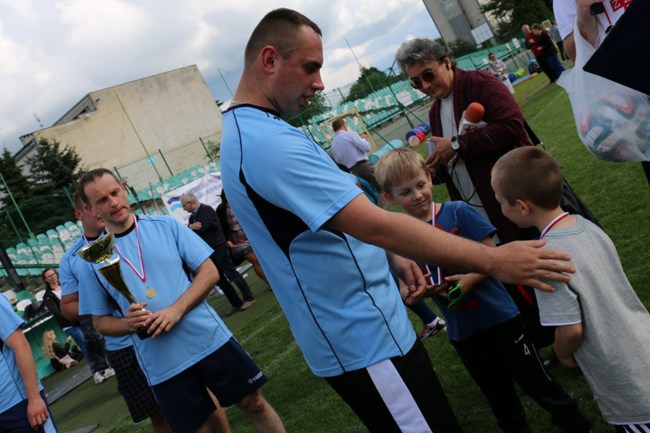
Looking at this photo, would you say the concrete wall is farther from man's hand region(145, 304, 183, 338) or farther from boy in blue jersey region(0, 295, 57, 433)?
man's hand region(145, 304, 183, 338)

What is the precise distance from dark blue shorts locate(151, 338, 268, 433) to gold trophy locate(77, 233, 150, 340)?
0.37 meters

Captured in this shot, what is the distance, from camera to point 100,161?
153 ft

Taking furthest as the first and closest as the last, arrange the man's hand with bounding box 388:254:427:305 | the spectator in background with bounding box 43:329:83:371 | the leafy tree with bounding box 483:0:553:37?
the leafy tree with bounding box 483:0:553:37 → the spectator in background with bounding box 43:329:83:371 → the man's hand with bounding box 388:254:427:305

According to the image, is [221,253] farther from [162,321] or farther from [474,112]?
[474,112]

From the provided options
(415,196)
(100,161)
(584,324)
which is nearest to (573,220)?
(584,324)

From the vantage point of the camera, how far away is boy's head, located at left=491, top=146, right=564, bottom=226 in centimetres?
223

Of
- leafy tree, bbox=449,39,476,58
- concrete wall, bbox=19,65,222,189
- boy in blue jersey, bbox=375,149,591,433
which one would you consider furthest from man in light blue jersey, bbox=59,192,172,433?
leafy tree, bbox=449,39,476,58

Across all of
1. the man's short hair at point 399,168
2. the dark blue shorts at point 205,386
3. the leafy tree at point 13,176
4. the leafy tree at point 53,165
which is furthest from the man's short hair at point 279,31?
the leafy tree at point 13,176

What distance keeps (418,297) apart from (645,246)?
3.35 meters

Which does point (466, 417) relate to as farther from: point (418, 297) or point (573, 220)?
point (573, 220)

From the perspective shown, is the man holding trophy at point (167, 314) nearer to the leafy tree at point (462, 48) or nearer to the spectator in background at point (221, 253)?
the spectator in background at point (221, 253)

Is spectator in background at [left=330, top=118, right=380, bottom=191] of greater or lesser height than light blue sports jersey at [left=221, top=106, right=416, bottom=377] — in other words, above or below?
above

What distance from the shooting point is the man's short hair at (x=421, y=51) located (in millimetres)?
3521

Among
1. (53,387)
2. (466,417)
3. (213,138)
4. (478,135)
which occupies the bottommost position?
(466,417)
